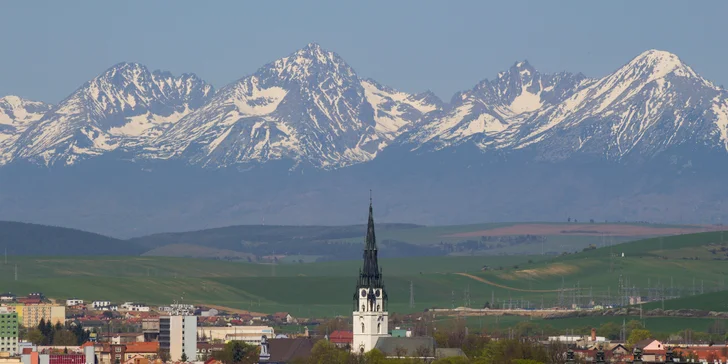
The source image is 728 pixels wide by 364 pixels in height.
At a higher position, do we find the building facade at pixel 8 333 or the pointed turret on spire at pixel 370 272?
the pointed turret on spire at pixel 370 272

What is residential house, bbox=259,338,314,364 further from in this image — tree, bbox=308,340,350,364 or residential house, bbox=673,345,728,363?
residential house, bbox=673,345,728,363

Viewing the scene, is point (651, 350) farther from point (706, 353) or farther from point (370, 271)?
point (370, 271)

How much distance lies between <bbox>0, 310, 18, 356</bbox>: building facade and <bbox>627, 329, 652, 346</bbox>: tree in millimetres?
48848

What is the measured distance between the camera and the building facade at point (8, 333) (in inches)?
7146

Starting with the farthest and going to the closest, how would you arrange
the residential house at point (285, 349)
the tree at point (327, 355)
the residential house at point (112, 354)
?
the residential house at point (112, 354)
the residential house at point (285, 349)
the tree at point (327, 355)

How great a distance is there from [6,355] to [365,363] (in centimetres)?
2704

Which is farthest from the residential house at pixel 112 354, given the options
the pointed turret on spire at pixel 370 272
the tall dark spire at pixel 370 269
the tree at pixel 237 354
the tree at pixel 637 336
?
the tree at pixel 637 336

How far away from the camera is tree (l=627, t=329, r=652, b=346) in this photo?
7313 inches

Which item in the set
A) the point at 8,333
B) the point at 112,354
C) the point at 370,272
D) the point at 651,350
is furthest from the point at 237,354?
the point at 651,350

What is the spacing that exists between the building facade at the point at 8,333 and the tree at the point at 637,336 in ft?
160

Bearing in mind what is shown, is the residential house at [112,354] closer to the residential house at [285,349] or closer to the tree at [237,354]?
the tree at [237,354]

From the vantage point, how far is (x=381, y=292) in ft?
566

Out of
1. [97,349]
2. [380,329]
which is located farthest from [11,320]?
[380,329]

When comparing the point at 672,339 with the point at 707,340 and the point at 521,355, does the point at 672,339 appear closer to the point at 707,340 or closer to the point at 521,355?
the point at 707,340
